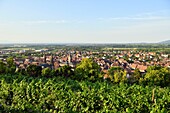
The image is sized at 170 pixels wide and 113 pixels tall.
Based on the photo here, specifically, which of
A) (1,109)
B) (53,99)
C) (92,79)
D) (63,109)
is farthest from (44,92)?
(92,79)

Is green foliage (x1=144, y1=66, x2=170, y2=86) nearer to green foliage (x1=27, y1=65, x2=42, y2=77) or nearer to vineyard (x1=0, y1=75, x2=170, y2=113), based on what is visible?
vineyard (x1=0, y1=75, x2=170, y2=113)

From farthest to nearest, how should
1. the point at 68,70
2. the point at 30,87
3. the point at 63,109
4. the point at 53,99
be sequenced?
1. the point at 68,70
2. the point at 30,87
3. the point at 53,99
4. the point at 63,109

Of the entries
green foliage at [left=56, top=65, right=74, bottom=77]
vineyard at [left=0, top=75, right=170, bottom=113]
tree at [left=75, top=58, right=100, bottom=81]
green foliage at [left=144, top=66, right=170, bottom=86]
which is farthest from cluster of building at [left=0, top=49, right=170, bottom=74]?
vineyard at [left=0, top=75, right=170, bottom=113]

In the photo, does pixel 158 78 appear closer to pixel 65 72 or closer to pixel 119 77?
pixel 119 77

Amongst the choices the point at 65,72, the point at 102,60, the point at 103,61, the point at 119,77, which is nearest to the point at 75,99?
the point at 119,77

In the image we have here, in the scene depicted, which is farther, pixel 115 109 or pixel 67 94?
pixel 67 94

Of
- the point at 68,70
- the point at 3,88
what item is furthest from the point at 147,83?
the point at 3,88

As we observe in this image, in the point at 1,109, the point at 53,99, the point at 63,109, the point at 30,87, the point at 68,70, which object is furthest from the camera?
the point at 68,70

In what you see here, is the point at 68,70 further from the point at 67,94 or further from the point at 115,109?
the point at 115,109
